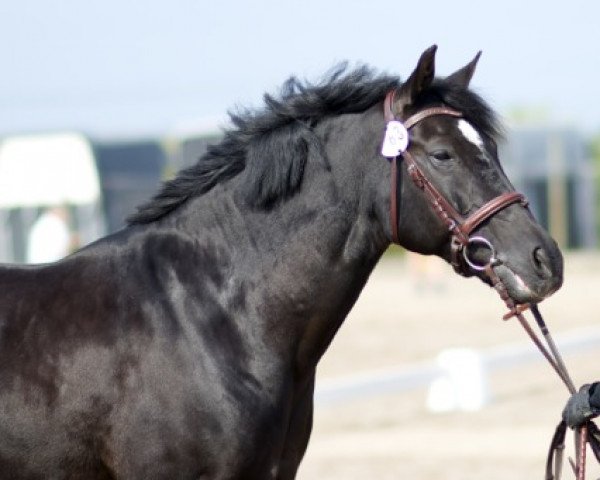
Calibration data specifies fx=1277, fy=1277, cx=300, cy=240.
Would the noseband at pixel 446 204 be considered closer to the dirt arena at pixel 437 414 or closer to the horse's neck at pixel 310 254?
the horse's neck at pixel 310 254

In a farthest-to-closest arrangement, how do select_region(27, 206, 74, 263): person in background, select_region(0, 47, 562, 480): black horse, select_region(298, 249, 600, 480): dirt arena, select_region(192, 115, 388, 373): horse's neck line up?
select_region(27, 206, 74, 263): person in background → select_region(298, 249, 600, 480): dirt arena → select_region(192, 115, 388, 373): horse's neck → select_region(0, 47, 562, 480): black horse

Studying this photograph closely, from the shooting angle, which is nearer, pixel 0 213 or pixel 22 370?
pixel 22 370

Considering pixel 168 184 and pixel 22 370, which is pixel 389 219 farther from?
pixel 22 370

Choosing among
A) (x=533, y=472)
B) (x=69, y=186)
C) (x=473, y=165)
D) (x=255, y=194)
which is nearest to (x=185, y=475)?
(x=255, y=194)

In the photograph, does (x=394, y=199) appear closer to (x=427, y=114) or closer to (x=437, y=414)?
(x=427, y=114)

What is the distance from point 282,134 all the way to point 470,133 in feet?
2.06

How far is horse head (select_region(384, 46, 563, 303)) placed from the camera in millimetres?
4000

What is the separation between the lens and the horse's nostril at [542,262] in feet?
13.0

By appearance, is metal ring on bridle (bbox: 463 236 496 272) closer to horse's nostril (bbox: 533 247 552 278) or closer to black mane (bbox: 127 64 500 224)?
horse's nostril (bbox: 533 247 552 278)

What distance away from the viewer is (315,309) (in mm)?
4195

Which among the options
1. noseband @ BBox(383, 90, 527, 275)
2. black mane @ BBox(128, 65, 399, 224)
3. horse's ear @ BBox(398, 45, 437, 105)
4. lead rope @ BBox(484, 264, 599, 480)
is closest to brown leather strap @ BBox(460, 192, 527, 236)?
noseband @ BBox(383, 90, 527, 275)

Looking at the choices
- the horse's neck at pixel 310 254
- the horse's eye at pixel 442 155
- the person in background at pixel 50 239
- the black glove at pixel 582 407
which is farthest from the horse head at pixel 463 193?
the person in background at pixel 50 239

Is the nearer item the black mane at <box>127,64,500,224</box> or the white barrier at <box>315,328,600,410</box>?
the black mane at <box>127,64,500,224</box>

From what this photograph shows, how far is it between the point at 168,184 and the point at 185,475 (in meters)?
1.03
